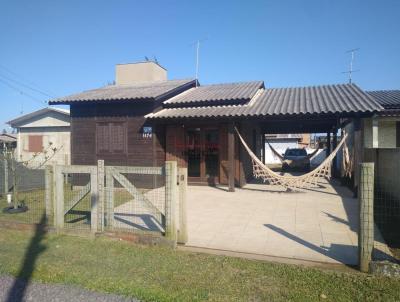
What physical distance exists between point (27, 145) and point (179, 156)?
50.1 ft

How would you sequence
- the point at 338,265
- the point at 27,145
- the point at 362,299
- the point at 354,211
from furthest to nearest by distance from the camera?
the point at 27,145 < the point at 354,211 < the point at 338,265 < the point at 362,299

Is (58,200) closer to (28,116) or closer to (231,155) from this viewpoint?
(231,155)

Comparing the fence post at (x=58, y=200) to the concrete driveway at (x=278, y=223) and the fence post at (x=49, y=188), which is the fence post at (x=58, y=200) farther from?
the concrete driveway at (x=278, y=223)

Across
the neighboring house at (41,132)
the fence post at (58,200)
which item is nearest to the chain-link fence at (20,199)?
the fence post at (58,200)

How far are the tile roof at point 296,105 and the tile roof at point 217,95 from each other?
27 centimetres

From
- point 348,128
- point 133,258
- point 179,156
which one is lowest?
point 133,258

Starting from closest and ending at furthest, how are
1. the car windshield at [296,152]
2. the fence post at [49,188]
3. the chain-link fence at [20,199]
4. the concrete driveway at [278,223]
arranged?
the concrete driveway at [278,223], the fence post at [49,188], the chain-link fence at [20,199], the car windshield at [296,152]

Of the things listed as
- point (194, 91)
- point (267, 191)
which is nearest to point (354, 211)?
point (267, 191)

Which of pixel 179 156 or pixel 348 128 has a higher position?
pixel 348 128

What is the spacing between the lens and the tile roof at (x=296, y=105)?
936 cm

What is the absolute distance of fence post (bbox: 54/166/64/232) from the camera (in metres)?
5.61

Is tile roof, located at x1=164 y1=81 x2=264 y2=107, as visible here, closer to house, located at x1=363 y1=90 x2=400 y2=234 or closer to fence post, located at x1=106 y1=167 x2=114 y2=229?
house, located at x1=363 y1=90 x2=400 y2=234

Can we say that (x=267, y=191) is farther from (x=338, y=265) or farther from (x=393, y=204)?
(x=338, y=265)

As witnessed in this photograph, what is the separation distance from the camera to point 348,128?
13.8m
